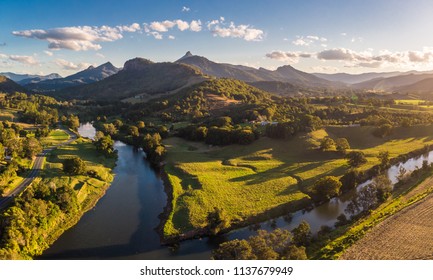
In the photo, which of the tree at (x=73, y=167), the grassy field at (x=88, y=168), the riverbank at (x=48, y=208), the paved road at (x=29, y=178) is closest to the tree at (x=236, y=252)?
the riverbank at (x=48, y=208)

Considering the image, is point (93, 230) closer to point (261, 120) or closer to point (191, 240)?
point (191, 240)

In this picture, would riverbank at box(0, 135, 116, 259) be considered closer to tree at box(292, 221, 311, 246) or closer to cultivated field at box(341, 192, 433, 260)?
tree at box(292, 221, 311, 246)

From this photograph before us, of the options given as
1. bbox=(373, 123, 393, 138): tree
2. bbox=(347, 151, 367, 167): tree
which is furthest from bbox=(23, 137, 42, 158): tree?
bbox=(373, 123, 393, 138): tree

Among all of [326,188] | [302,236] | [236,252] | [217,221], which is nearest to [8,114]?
[217,221]

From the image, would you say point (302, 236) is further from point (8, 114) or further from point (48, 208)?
point (8, 114)

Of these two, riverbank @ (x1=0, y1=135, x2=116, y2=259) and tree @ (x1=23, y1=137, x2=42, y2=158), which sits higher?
tree @ (x1=23, y1=137, x2=42, y2=158)

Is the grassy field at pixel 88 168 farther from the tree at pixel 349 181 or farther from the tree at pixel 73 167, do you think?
the tree at pixel 349 181
